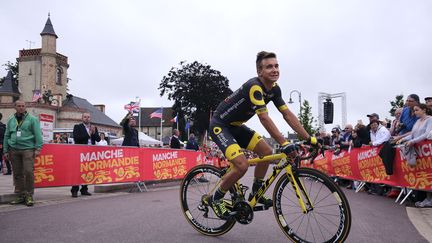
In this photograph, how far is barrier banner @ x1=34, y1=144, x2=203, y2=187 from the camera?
958 cm

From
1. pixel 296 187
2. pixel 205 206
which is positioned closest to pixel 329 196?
pixel 296 187

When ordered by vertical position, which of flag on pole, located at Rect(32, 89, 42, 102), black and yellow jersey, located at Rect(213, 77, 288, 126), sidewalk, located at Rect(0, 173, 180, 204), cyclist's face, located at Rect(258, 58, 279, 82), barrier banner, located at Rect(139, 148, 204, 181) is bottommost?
sidewalk, located at Rect(0, 173, 180, 204)

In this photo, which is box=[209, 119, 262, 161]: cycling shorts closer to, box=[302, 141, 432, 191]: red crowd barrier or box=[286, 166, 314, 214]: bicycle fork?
box=[286, 166, 314, 214]: bicycle fork

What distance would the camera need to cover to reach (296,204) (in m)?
4.41

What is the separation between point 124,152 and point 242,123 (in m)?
7.16

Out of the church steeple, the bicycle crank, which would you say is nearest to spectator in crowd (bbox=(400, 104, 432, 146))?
the bicycle crank

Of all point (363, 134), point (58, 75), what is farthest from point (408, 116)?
point (58, 75)

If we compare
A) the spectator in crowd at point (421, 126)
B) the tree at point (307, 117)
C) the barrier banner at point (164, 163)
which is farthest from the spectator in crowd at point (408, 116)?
the tree at point (307, 117)

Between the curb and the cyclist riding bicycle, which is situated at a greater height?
the cyclist riding bicycle

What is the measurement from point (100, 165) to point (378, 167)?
7.28 m

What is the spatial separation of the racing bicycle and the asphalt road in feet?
1.12

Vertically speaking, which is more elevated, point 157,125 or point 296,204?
point 157,125

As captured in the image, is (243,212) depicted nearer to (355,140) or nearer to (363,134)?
(363,134)

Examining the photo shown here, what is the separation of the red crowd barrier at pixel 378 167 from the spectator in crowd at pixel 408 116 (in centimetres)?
67
